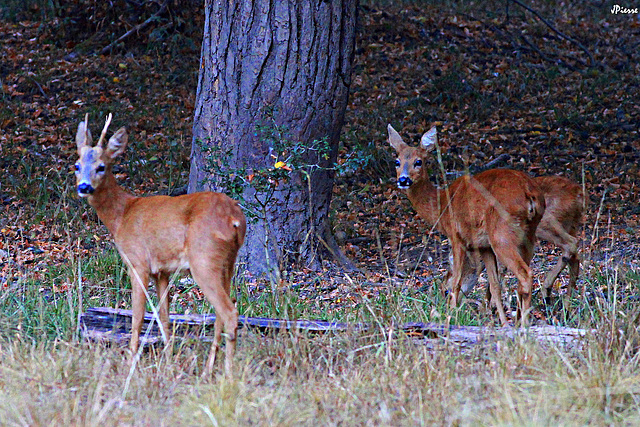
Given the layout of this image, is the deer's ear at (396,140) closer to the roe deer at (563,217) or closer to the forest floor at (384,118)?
the forest floor at (384,118)

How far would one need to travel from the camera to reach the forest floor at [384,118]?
7816 mm

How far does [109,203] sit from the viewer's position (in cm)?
Result: 498

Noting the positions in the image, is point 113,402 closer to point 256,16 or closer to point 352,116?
point 256,16

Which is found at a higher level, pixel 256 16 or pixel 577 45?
pixel 577 45

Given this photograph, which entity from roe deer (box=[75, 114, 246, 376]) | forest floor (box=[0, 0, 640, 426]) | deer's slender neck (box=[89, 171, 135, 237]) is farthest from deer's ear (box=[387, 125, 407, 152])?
deer's slender neck (box=[89, 171, 135, 237])

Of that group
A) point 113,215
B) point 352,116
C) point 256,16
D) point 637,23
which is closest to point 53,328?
point 113,215

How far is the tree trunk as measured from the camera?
6711 mm

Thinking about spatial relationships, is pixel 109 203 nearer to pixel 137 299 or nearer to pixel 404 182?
pixel 137 299

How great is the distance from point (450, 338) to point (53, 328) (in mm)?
2549

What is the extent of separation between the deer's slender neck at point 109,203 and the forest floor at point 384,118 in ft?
5.54

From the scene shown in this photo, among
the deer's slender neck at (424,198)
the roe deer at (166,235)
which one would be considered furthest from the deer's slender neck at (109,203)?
the deer's slender neck at (424,198)

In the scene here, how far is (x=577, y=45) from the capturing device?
14352 mm

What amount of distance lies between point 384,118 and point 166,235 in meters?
7.02

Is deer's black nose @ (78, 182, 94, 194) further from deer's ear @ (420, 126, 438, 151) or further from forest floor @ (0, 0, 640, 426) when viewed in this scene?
deer's ear @ (420, 126, 438, 151)
